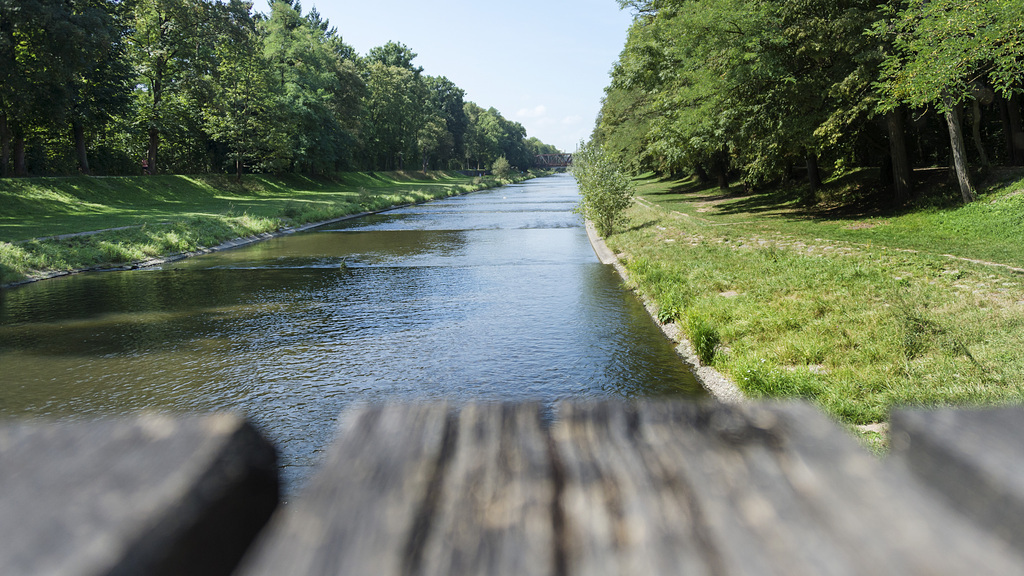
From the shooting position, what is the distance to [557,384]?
8578 millimetres

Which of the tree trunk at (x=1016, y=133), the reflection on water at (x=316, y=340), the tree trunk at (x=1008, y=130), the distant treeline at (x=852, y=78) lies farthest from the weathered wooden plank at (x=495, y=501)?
the tree trunk at (x=1008, y=130)

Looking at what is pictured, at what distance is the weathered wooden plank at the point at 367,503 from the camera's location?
Answer: 81 centimetres

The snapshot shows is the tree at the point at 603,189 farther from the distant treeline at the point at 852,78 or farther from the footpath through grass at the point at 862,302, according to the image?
the footpath through grass at the point at 862,302

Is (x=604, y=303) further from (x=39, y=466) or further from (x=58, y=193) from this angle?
(x=58, y=193)

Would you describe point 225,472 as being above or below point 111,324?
above

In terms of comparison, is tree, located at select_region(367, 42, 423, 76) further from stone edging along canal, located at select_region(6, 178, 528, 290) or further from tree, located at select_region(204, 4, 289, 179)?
stone edging along canal, located at select_region(6, 178, 528, 290)

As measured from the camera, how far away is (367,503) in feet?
2.97

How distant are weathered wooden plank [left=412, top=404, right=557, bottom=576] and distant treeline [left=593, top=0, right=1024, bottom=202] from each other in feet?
A: 52.9

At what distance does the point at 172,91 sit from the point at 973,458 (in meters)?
53.2

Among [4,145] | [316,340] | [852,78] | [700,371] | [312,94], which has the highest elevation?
[312,94]

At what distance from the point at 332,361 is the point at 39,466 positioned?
364 inches

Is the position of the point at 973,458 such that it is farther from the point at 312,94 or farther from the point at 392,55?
the point at 392,55

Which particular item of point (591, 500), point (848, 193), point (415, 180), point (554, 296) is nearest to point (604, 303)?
point (554, 296)

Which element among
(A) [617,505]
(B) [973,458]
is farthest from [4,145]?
(B) [973,458]
